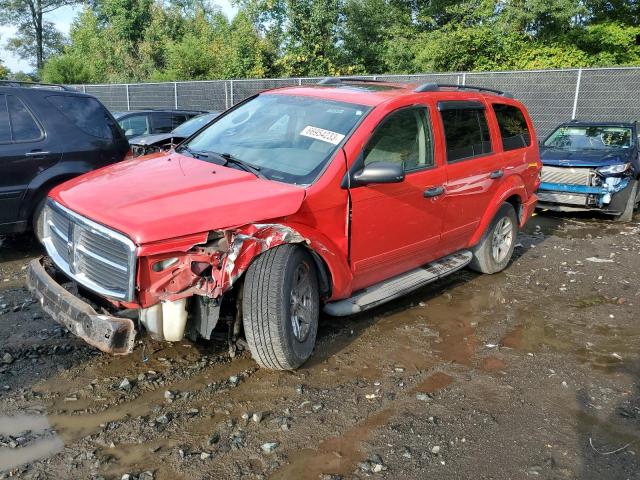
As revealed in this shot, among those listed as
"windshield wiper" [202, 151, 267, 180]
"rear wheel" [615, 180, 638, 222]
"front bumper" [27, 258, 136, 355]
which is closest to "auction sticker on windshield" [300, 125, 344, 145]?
"windshield wiper" [202, 151, 267, 180]

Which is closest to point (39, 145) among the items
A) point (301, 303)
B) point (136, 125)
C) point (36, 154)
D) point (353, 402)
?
point (36, 154)

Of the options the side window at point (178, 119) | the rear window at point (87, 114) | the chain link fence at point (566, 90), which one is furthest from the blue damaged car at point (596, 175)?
the side window at point (178, 119)

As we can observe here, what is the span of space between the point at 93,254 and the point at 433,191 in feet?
9.14

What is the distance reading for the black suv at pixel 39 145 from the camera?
235 inches

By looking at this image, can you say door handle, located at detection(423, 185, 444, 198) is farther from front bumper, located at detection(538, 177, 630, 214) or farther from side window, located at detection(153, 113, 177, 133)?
side window, located at detection(153, 113, 177, 133)

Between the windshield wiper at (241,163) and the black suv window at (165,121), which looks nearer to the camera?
the windshield wiper at (241,163)

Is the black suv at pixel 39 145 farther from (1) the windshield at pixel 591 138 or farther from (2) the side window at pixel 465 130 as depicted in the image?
(1) the windshield at pixel 591 138

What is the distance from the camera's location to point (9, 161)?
5.92 metres

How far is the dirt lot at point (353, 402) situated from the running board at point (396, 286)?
37 centimetres

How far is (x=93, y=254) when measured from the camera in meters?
3.40

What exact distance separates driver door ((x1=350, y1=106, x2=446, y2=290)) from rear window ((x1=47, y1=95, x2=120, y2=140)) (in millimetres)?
3969

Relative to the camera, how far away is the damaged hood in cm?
324

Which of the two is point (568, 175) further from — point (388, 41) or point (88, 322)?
point (388, 41)

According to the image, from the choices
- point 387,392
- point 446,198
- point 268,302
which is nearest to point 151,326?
point 268,302
